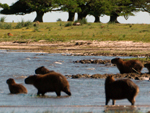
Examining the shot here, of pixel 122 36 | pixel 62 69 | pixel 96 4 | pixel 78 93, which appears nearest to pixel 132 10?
pixel 96 4

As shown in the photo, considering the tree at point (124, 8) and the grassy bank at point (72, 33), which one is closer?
the grassy bank at point (72, 33)

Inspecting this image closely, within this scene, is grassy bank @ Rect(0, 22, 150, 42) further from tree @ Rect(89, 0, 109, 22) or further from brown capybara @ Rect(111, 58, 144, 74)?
brown capybara @ Rect(111, 58, 144, 74)

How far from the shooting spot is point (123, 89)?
884 centimetres

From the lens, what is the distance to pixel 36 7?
2007 inches

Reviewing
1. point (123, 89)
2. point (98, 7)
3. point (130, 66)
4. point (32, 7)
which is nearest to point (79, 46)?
point (130, 66)

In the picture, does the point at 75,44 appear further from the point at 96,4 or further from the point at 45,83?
the point at 96,4

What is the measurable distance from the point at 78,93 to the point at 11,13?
150 ft

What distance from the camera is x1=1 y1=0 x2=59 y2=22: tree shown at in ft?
166

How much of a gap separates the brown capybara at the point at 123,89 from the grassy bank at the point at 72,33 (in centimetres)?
2105

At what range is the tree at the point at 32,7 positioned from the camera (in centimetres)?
5069

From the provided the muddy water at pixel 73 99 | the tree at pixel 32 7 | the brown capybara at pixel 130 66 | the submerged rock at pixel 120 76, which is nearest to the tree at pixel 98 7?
the tree at pixel 32 7

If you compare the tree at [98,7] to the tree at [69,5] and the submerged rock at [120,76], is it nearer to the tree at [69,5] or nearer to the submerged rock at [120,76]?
the tree at [69,5]

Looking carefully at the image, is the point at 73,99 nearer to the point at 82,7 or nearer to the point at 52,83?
the point at 52,83

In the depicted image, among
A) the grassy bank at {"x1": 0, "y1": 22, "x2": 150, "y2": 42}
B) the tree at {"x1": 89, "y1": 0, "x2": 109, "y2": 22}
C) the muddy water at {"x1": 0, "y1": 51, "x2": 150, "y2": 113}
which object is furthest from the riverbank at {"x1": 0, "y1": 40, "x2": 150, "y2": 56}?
the tree at {"x1": 89, "y1": 0, "x2": 109, "y2": 22}
